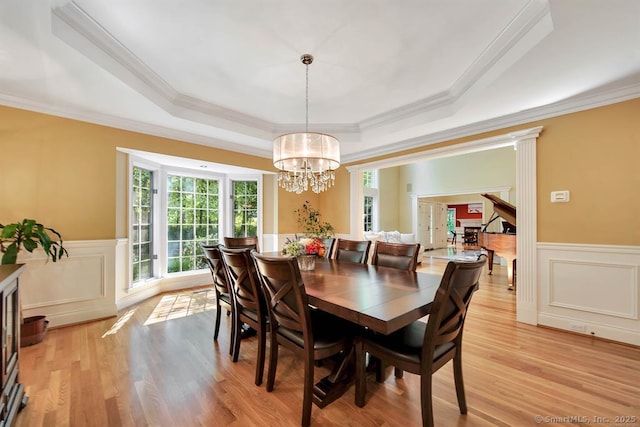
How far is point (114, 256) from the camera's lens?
3342 mm

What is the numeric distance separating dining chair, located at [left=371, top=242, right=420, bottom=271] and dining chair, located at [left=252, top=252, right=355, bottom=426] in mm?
998

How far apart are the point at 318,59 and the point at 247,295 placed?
2152 mm

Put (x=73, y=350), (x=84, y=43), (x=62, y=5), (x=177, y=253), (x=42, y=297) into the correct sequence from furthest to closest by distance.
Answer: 1. (x=177, y=253)
2. (x=42, y=297)
3. (x=73, y=350)
4. (x=84, y=43)
5. (x=62, y=5)

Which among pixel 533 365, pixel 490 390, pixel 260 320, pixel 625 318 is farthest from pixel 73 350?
pixel 625 318

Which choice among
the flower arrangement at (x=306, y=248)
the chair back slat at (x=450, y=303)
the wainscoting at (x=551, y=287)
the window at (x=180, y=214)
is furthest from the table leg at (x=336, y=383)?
the window at (x=180, y=214)

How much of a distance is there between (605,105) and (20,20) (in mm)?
5033

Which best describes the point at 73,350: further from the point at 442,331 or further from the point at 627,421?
the point at 627,421

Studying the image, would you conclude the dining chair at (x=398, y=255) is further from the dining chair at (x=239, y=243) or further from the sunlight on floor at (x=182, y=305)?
the sunlight on floor at (x=182, y=305)

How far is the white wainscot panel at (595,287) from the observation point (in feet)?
8.48

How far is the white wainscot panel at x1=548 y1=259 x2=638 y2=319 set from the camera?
2584mm

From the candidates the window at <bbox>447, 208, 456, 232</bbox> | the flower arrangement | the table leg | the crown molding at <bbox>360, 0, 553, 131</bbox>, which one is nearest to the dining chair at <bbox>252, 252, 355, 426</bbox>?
the table leg

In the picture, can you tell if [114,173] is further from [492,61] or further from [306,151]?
[492,61]

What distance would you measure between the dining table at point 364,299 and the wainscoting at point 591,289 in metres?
1.87

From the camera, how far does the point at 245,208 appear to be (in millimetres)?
5230
